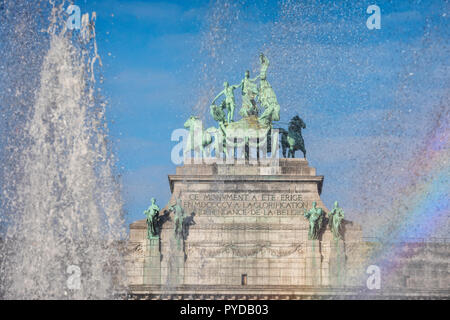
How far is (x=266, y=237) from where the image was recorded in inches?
2685

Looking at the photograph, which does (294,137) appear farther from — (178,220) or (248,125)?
(178,220)

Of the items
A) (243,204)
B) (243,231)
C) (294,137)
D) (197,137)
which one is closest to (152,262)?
(243,231)

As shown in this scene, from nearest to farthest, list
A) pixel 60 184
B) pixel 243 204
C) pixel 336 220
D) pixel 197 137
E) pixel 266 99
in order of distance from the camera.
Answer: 1. pixel 60 184
2. pixel 336 220
3. pixel 243 204
4. pixel 197 137
5. pixel 266 99

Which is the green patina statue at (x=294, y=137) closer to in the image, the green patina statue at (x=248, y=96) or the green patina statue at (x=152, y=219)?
the green patina statue at (x=248, y=96)

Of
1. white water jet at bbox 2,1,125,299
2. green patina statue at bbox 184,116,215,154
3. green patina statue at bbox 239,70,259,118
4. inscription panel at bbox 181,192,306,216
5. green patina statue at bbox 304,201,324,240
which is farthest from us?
green patina statue at bbox 239,70,259,118

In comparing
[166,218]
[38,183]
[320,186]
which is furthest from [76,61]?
[320,186]

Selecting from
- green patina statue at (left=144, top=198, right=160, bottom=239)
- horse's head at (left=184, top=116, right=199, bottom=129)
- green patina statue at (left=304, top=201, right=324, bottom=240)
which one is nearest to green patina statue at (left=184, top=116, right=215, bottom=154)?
horse's head at (left=184, top=116, right=199, bottom=129)

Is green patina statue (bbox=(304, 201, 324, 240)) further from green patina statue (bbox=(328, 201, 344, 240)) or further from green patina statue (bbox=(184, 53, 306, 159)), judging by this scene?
green patina statue (bbox=(184, 53, 306, 159))

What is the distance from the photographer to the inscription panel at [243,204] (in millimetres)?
69062

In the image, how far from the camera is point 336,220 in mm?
67312

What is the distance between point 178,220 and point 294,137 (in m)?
8.75

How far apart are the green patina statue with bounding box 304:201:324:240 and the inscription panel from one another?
152 centimetres

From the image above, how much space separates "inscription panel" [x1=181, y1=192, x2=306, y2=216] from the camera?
69.1m

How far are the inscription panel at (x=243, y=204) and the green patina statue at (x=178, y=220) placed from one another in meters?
0.78
